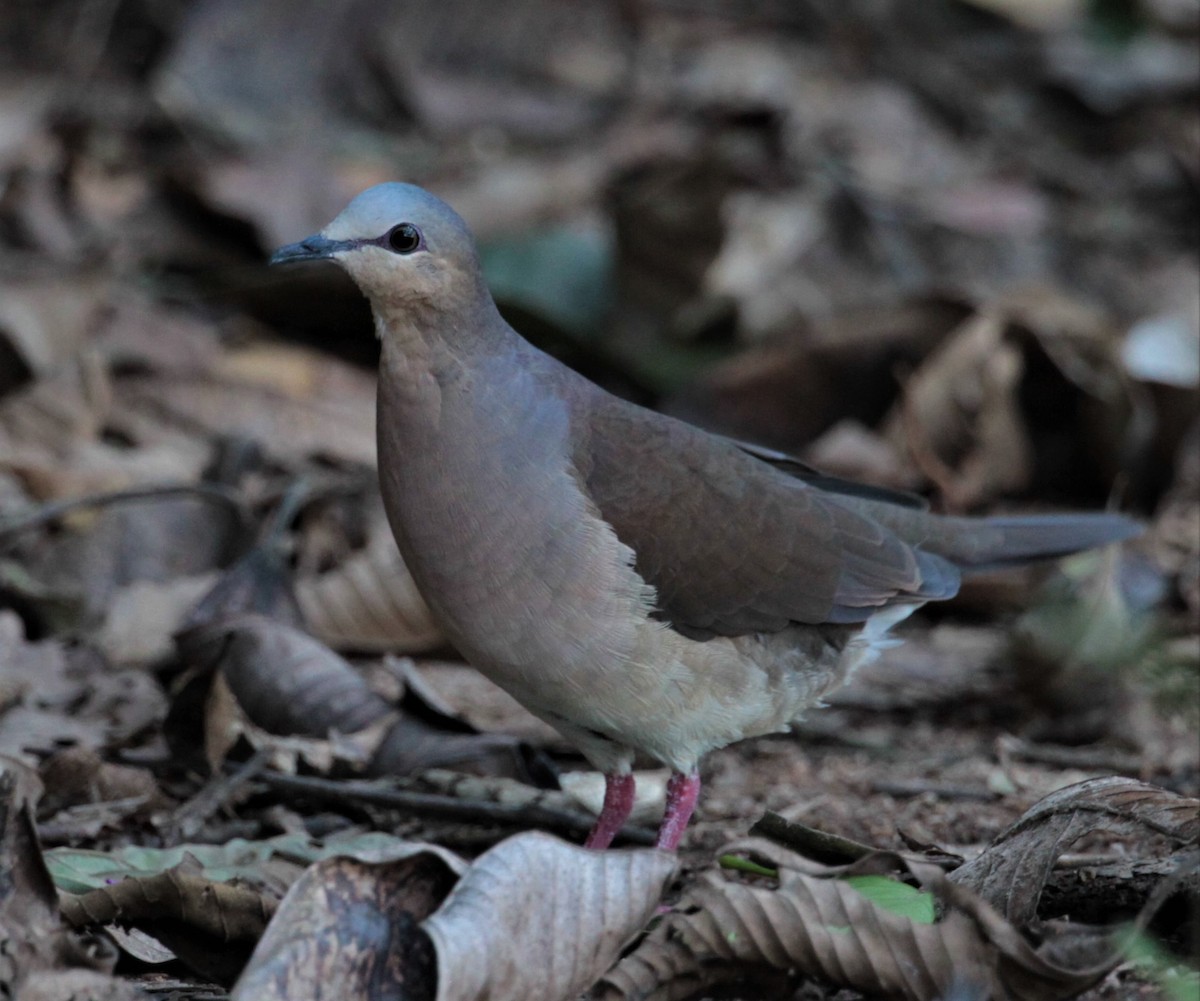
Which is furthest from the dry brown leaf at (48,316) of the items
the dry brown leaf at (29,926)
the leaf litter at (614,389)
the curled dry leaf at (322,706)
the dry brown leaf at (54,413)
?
the dry brown leaf at (29,926)

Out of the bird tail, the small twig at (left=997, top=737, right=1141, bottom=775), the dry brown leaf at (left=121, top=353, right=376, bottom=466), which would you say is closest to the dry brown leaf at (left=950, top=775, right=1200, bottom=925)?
the small twig at (left=997, top=737, right=1141, bottom=775)

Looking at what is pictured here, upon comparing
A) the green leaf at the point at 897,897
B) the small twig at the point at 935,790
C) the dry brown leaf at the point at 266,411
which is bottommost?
the small twig at the point at 935,790

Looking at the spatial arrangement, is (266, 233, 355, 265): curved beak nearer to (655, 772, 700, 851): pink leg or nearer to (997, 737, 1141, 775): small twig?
(655, 772, 700, 851): pink leg

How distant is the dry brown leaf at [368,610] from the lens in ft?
16.4

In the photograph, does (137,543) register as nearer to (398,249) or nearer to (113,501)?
(113,501)

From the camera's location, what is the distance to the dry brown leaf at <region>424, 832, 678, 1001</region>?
8.01ft

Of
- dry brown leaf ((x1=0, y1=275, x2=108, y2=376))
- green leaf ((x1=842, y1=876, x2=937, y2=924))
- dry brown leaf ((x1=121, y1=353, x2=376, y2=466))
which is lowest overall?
dry brown leaf ((x1=121, y1=353, x2=376, y2=466))

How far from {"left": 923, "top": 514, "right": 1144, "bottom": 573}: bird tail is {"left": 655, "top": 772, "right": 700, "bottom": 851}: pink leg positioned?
1135 mm

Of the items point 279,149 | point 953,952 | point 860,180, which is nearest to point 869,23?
point 860,180

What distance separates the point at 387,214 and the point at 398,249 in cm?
8

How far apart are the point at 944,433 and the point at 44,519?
3.48 meters

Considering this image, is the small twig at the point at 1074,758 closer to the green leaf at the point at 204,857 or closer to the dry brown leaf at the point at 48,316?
the green leaf at the point at 204,857

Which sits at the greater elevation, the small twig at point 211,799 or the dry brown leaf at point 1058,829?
the dry brown leaf at point 1058,829

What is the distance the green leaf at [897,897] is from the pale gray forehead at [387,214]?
1.64m
